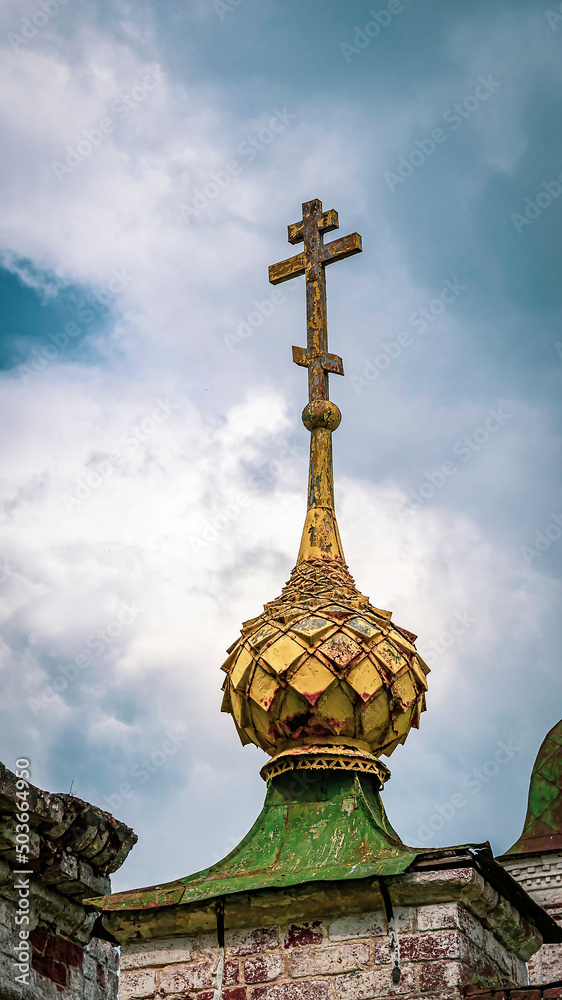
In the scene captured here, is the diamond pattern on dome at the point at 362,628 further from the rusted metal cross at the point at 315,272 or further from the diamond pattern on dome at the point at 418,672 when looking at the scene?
the rusted metal cross at the point at 315,272

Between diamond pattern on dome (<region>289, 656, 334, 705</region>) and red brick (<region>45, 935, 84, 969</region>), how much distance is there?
103 inches

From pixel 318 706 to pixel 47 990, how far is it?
2.64 metres

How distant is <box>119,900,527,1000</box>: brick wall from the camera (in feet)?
18.9

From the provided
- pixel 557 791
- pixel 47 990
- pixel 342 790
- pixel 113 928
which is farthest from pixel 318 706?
pixel 557 791

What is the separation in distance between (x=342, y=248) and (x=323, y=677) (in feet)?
8.40

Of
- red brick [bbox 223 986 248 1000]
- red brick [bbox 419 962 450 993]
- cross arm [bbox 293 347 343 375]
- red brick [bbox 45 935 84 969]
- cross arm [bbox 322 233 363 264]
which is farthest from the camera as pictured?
red brick [bbox 45 935 84 969]

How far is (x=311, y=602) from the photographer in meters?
6.80

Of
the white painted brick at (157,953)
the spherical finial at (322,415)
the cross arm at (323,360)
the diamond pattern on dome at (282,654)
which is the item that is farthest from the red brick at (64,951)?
the cross arm at (323,360)

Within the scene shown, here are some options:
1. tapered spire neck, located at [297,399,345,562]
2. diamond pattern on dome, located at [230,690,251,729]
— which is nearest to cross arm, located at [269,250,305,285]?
tapered spire neck, located at [297,399,345,562]

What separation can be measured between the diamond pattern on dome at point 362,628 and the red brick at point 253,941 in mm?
1383

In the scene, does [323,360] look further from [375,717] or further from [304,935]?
[304,935]

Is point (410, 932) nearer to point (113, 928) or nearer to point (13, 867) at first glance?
point (113, 928)

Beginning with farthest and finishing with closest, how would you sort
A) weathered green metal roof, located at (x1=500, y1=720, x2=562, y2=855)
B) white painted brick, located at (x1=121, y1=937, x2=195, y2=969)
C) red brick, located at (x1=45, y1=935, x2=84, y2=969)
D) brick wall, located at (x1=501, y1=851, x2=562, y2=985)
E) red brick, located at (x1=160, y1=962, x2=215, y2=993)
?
weathered green metal roof, located at (x1=500, y1=720, x2=562, y2=855), brick wall, located at (x1=501, y1=851, x2=562, y2=985), red brick, located at (x1=45, y1=935, x2=84, y2=969), white painted brick, located at (x1=121, y1=937, x2=195, y2=969), red brick, located at (x1=160, y1=962, x2=215, y2=993)

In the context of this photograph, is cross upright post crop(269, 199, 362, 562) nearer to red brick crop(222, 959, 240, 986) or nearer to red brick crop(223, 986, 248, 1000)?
red brick crop(222, 959, 240, 986)
